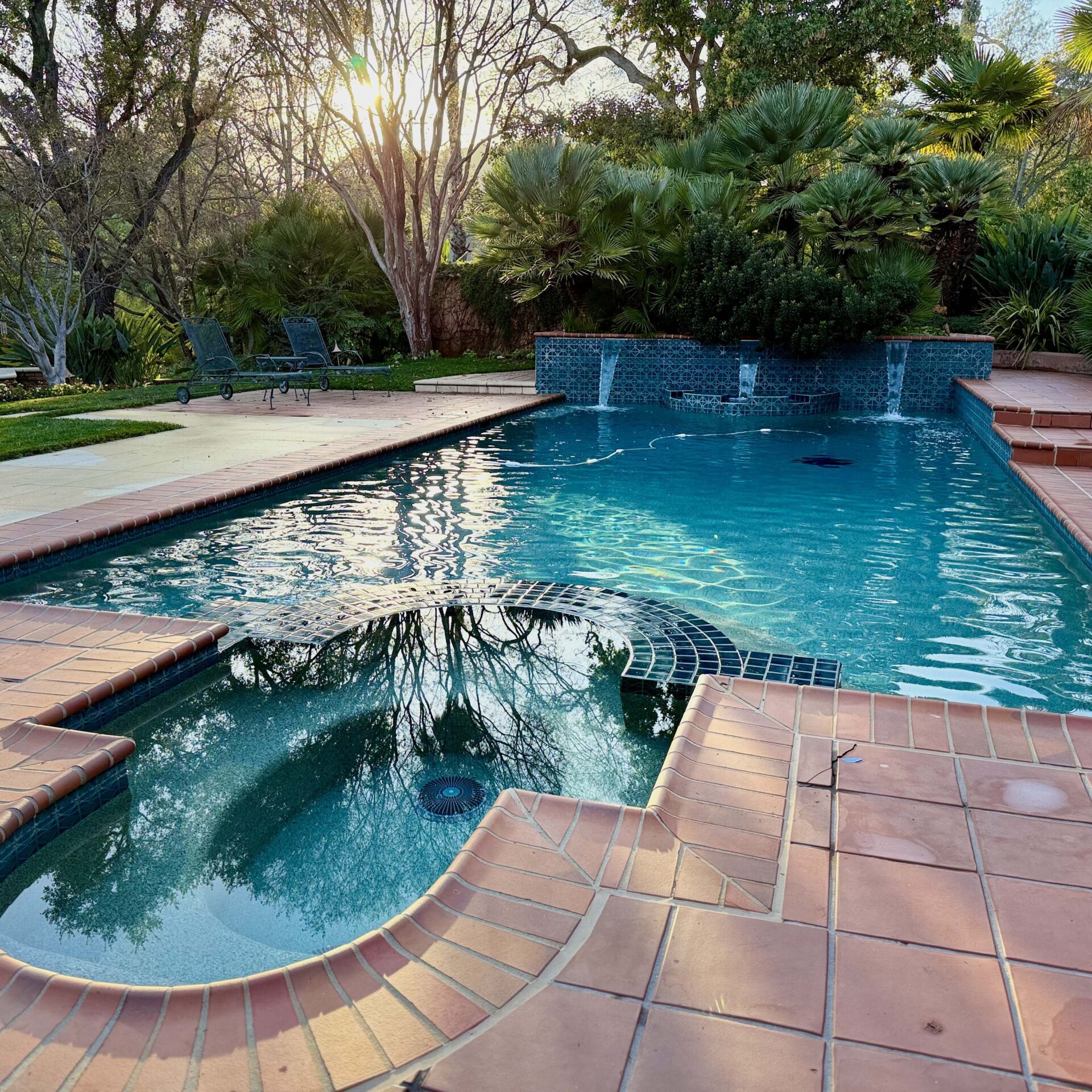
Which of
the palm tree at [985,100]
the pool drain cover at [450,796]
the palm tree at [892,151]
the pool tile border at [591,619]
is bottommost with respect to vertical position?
the pool drain cover at [450,796]

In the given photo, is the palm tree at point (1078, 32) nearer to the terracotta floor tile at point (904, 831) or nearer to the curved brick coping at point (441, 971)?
the terracotta floor tile at point (904, 831)

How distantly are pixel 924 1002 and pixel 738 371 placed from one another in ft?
38.0

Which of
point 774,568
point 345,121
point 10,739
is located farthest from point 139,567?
point 345,121

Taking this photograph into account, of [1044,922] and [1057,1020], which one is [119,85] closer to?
[1044,922]

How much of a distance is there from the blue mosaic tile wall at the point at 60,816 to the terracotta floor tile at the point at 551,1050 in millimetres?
1505

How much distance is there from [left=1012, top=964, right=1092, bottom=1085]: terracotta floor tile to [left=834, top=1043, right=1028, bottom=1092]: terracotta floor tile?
0.08 metres

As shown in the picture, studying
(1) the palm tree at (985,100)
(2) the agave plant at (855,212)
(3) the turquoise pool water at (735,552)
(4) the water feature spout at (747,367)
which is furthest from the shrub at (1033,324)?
(3) the turquoise pool water at (735,552)

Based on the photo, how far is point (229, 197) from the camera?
20.2 m

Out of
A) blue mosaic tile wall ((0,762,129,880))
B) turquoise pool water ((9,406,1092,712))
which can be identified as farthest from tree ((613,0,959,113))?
blue mosaic tile wall ((0,762,129,880))

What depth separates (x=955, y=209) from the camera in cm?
1372

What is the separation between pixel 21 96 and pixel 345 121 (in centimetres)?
519

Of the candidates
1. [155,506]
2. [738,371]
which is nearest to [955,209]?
[738,371]

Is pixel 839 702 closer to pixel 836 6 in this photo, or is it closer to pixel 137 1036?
pixel 137 1036

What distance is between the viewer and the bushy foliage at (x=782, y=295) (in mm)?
11750
